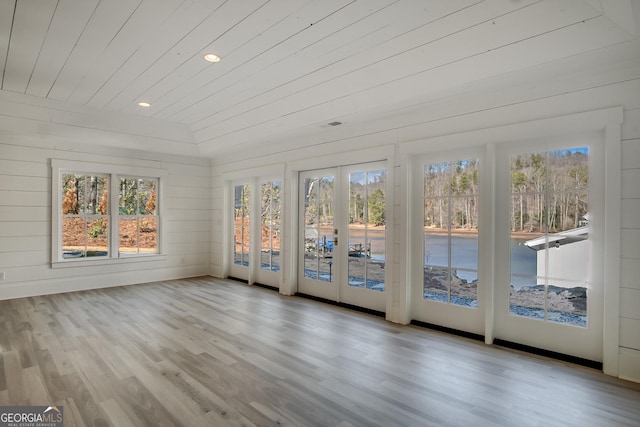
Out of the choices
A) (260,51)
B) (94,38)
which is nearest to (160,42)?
(94,38)

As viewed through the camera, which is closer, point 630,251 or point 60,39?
point 630,251

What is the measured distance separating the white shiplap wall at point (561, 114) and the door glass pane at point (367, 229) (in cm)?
31

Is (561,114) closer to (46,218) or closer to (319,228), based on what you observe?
(319,228)

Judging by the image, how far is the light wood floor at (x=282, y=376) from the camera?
2164mm

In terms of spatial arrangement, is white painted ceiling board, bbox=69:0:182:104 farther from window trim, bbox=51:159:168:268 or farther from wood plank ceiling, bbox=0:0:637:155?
window trim, bbox=51:159:168:268

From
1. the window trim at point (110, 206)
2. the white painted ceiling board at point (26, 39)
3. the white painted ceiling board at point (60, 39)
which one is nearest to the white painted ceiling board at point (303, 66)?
the white painted ceiling board at point (60, 39)

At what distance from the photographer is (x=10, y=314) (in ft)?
13.9

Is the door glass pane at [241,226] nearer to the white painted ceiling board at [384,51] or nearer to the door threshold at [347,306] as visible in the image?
the door threshold at [347,306]

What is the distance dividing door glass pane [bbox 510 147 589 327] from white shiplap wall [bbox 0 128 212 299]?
221 inches

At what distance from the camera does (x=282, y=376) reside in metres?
2.67

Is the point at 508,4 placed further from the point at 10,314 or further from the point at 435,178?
the point at 10,314

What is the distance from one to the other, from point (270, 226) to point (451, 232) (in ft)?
10.3

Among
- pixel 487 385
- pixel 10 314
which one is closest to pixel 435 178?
pixel 487 385

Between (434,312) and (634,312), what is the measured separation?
168 centimetres
